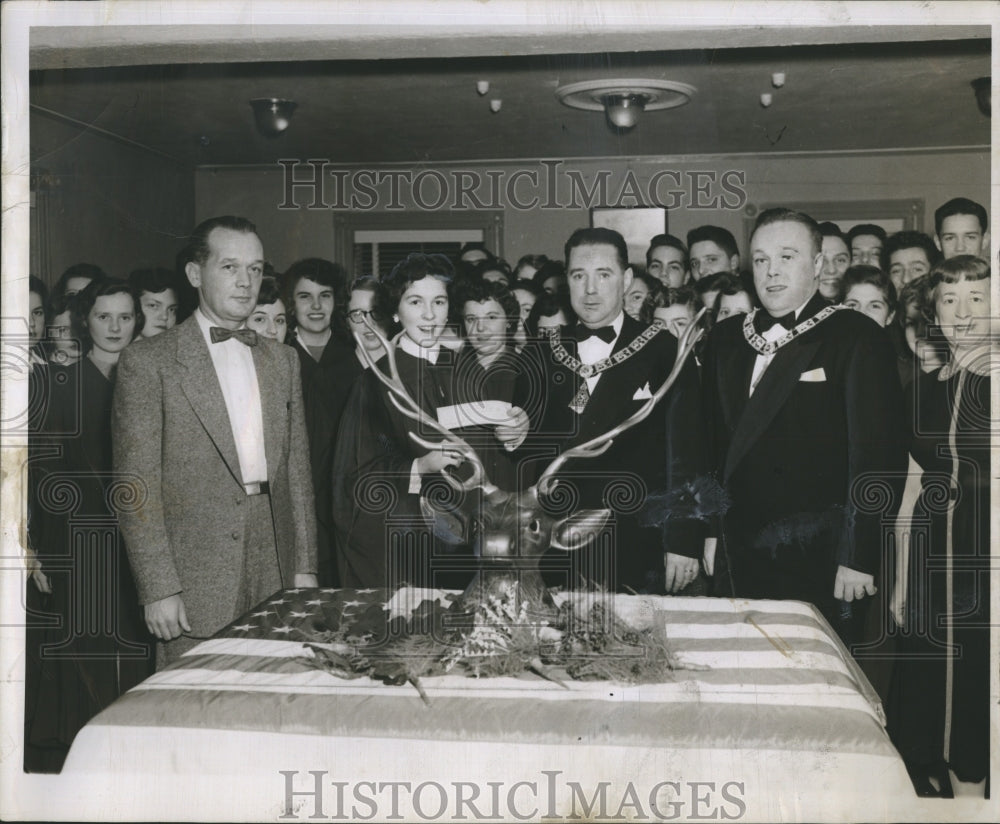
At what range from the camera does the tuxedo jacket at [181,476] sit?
289 centimetres

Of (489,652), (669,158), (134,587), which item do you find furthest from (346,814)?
(669,158)

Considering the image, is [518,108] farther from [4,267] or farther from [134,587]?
[134,587]

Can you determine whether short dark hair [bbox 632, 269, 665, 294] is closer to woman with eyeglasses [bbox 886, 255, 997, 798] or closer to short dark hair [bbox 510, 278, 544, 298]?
short dark hair [bbox 510, 278, 544, 298]

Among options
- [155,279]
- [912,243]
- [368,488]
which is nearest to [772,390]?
[912,243]

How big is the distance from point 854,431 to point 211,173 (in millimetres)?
1854

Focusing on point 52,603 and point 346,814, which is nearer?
point 346,814

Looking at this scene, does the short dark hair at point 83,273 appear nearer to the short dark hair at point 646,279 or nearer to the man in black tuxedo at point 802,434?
the short dark hair at point 646,279

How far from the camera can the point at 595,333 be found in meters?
2.93

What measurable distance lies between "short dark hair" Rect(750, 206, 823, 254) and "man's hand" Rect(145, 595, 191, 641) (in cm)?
184

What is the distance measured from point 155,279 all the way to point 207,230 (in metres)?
0.20

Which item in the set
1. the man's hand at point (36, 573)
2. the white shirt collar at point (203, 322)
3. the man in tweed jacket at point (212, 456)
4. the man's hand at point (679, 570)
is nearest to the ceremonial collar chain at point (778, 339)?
the man's hand at point (679, 570)

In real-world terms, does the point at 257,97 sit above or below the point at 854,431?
above

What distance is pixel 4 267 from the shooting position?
9.69 ft

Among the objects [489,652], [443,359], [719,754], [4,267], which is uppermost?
[4,267]
